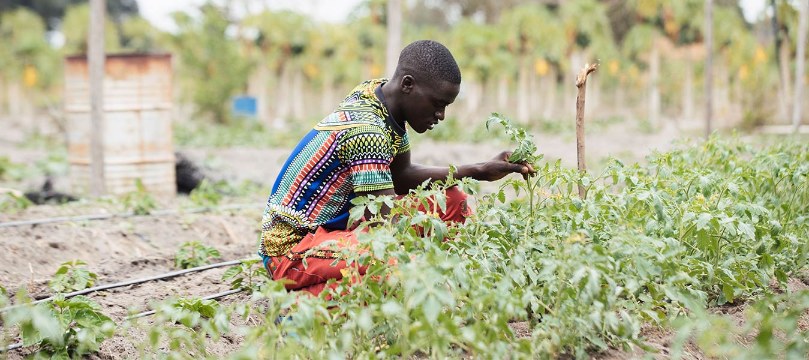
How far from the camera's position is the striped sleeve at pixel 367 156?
279cm

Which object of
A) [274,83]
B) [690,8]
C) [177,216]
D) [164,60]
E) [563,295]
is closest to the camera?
[563,295]

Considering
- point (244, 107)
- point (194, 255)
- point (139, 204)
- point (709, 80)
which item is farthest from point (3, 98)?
point (194, 255)

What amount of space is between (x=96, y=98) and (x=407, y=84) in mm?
4363

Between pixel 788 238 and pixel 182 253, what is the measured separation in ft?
9.29

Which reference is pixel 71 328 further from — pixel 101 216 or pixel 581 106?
pixel 101 216

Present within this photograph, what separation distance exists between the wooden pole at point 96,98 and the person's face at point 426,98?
433cm

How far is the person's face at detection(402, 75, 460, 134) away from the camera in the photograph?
2.91 metres

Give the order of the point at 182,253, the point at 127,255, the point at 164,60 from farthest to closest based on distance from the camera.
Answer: the point at 164,60
the point at 127,255
the point at 182,253

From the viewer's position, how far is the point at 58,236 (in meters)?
4.93

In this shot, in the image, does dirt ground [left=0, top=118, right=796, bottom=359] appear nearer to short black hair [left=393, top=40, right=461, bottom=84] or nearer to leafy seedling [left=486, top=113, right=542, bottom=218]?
leafy seedling [left=486, top=113, right=542, bottom=218]

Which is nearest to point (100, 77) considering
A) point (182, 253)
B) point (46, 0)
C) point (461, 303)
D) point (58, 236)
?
point (58, 236)

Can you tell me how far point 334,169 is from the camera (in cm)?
293

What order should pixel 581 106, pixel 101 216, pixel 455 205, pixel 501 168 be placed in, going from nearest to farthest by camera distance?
pixel 501 168 < pixel 581 106 < pixel 455 205 < pixel 101 216

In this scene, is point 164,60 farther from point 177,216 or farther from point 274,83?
point 274,83
